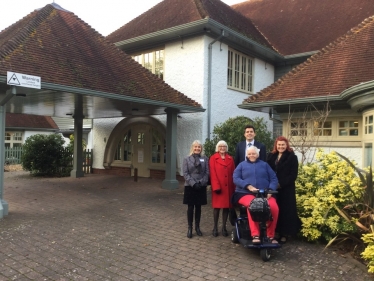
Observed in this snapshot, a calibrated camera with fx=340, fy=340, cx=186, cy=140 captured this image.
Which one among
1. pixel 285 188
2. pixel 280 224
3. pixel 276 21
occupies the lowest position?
pixel 280 224

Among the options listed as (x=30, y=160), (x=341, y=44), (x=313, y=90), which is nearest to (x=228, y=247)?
(x=313, y=90)

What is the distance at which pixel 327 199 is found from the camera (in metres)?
5.57

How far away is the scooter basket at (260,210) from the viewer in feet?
15.4

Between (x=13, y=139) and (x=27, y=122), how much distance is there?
1712mm

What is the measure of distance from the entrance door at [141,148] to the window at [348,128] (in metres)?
7.72

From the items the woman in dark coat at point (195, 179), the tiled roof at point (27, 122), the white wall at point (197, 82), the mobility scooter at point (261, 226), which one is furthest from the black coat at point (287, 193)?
the tiled roof at point (27, 122)

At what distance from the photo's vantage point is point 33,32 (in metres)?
8.91

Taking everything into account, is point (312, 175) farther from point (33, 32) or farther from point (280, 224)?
point (33, 32)

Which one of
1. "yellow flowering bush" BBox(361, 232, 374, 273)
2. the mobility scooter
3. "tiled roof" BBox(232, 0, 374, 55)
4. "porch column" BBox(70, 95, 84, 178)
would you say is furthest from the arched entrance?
"yellow flowering bush" BBox(361, 232, 374, 273)

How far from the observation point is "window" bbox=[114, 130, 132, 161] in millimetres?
14998

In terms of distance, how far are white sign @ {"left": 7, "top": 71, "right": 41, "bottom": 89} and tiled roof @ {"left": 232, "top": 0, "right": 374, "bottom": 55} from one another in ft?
36.7

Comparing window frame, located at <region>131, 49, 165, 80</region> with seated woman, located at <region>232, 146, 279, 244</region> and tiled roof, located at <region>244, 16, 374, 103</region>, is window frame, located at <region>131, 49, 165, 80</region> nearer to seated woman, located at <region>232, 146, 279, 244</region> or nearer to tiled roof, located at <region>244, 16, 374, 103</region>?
tiled roof, located at <region>244, 16, 374, 103</region>

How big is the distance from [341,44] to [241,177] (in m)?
6.55

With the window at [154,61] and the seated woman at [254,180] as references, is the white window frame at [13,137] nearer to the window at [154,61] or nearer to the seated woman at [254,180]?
the window at [154,61]
